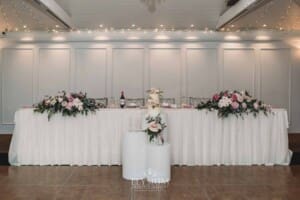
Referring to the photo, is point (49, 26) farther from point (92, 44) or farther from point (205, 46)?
point (205, 46)

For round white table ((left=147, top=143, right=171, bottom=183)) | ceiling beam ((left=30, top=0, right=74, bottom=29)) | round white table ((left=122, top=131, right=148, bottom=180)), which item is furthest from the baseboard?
round white table ((left=147, top=143, right=171, bottom=183))

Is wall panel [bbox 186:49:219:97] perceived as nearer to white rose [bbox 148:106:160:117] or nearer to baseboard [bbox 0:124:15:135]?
white rose [bbox 148:106:160:117]

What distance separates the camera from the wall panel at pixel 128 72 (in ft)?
29.6

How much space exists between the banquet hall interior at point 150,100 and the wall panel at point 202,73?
3cm

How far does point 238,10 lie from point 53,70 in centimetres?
526

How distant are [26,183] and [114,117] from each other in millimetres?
1724

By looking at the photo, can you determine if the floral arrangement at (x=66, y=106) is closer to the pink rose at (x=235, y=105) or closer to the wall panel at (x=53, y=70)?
the pink rose at (x=235, y=105)

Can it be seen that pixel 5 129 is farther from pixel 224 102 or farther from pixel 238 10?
pixel 238 10

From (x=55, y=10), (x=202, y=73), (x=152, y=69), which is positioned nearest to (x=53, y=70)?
(x=55, y=10)

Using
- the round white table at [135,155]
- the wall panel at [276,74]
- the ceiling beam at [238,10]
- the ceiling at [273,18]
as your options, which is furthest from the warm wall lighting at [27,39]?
the wall panel at [276,74]

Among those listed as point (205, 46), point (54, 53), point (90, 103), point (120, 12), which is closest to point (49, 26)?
point (54, 53)

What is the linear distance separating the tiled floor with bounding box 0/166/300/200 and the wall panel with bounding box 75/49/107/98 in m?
3.95

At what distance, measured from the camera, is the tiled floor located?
13.5ft

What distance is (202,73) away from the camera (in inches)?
356
